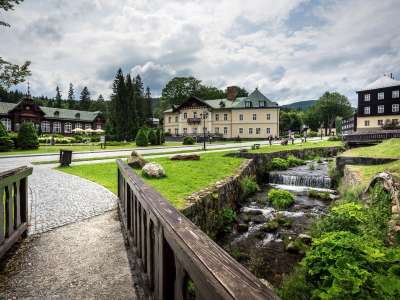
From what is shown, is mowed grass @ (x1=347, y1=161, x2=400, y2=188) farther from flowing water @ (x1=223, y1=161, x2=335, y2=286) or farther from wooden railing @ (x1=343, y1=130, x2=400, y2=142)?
wooden railing @ (x1=343, y1=130, x2=400, y2=142)

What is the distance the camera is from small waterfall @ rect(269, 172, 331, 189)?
47.8 feet

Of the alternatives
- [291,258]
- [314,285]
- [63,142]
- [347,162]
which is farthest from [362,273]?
[63,142]

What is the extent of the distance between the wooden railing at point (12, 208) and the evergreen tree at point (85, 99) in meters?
101

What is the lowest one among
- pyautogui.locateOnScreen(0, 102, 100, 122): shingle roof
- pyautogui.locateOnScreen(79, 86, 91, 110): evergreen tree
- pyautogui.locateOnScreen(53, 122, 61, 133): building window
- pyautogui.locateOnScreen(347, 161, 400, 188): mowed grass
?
pyautogui.locateOnScreen(347, 161, 400, 188): mowed grass

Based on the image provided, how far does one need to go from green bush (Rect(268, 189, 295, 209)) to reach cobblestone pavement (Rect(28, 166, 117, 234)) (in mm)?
6527

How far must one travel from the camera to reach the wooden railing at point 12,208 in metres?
3.66

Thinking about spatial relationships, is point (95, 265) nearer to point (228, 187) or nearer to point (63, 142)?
point (228, 187)

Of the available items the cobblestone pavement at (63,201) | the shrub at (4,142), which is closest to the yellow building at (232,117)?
the shrub at (4,142)

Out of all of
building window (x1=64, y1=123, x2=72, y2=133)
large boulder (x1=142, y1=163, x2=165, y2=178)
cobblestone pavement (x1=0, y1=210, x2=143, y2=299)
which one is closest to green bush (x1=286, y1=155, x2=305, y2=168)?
large boulder (x1=142, y1=163, x2=165, y2=178)

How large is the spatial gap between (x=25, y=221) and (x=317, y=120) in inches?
3689

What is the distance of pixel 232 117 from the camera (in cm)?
5375

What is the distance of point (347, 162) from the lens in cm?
1388

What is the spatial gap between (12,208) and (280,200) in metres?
9.33

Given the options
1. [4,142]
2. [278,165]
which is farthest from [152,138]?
[278,165]
